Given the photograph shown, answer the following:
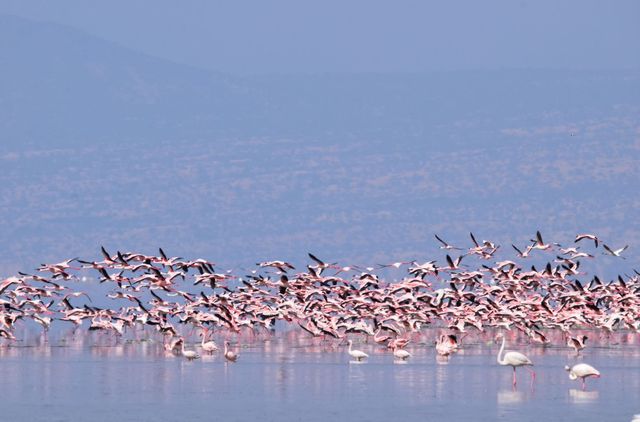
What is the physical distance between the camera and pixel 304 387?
106 feet

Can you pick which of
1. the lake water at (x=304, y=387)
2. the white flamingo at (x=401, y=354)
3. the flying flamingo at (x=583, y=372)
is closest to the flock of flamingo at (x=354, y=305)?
the lake water at (x=304, y=387)

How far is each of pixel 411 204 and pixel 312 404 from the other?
450 feet

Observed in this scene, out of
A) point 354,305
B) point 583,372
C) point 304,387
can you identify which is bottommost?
point 304,387

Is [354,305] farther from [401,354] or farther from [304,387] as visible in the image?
[304,387]

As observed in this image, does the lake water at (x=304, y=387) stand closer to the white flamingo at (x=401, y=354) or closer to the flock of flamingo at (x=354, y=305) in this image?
the white flamingo at (x=401, y=354)

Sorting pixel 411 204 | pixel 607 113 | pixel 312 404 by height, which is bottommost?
pixel 312 404

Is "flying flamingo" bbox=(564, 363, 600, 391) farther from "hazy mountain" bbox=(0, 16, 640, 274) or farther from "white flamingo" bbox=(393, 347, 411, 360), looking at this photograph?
"hazy mountain" bbox=(0, 16, 640, 274)

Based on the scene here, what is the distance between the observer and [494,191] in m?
169

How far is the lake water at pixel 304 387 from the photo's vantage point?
90.0 feet

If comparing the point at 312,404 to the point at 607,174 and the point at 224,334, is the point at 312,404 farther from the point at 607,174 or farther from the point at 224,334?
the point at 607,174

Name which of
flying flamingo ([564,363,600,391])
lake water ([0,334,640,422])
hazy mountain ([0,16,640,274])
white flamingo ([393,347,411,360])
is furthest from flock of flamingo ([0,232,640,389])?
hazy mountain ([0,16,640,274])

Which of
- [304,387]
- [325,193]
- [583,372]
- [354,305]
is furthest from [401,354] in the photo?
[325,193]

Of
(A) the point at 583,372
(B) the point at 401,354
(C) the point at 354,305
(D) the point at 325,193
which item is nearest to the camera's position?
(A) the point at 583,372

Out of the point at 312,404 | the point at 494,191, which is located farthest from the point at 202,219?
the point at 312,404
